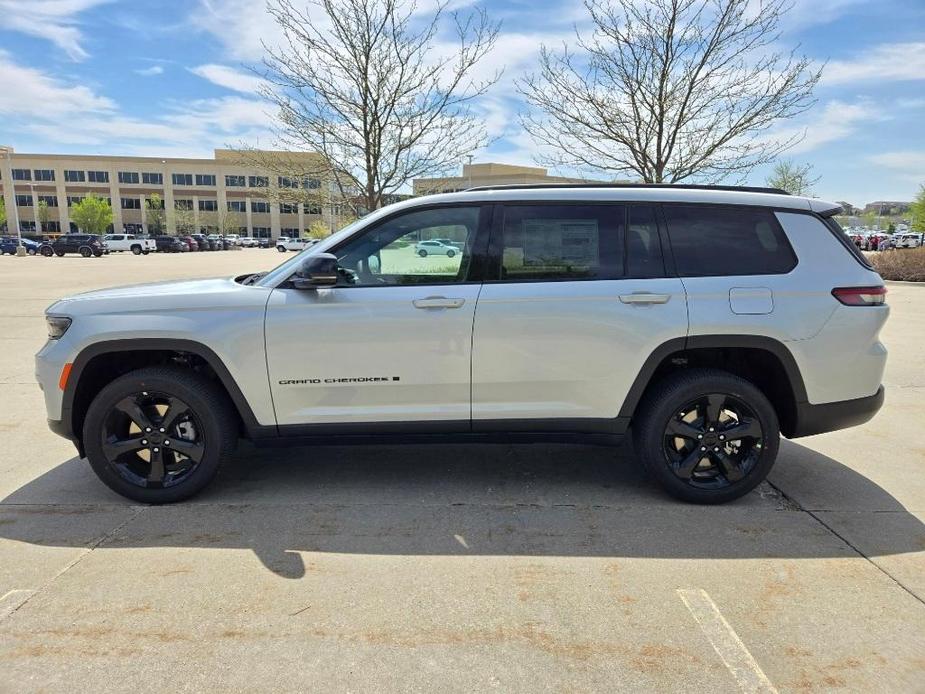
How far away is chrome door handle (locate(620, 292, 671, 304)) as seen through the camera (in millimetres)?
3582

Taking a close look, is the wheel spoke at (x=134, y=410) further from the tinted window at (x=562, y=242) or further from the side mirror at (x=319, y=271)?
the tinted window at (x=562, y=242)

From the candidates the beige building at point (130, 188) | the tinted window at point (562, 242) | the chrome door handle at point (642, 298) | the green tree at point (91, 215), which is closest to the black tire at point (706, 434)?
the chrome door handle at point (642, 298)

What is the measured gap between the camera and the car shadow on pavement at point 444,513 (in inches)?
130

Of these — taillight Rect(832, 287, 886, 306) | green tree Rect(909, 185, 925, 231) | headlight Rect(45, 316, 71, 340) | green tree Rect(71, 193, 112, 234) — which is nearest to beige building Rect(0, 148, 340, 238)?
green tree Rect(71, 193, 112, 234)

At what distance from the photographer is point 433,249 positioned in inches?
150

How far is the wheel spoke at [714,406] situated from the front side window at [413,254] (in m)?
1.64

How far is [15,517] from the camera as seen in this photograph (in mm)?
3646

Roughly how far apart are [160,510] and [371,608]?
1.73 m

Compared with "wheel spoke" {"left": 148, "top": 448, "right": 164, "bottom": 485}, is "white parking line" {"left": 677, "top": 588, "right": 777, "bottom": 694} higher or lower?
lower

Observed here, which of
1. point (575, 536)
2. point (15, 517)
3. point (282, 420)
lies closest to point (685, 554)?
point (575, 536)

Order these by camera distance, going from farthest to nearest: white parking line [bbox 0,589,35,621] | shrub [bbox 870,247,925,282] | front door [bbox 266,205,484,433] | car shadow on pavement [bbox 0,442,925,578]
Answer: shrub [bbox 870,247,925,282] → front door [bbox 266,205,484,433] → car shadow on pavement [bbox 0,442,925,578] → white parking line [bbox 0,589,35,621]

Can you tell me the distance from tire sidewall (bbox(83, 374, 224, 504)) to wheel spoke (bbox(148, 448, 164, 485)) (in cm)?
6

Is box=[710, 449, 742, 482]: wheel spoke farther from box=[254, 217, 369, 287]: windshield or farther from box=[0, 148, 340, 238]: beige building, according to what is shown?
A: box=[0, 148, 340, 238]: beige building

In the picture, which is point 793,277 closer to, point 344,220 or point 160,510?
point 160,510
